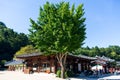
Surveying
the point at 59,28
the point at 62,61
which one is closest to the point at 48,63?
the point at 62,61

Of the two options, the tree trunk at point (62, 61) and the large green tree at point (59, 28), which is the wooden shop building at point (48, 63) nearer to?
the tree trunk at point (62, 61)

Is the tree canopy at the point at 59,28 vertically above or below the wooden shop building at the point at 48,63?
above

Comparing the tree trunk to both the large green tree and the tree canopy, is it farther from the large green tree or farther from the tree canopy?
the tree canopy

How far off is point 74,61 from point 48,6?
14990 millimetres

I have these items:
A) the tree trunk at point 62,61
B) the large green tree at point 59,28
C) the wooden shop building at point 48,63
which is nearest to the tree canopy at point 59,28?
the large green tree at point 59,28

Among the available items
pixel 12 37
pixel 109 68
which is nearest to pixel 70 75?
pixel 109 68

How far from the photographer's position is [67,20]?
3194 centimetres

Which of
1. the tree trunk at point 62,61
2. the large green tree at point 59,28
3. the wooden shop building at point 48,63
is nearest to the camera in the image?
the large green tree at point 59,28

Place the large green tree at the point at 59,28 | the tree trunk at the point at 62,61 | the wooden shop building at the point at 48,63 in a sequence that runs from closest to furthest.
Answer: the large green tree at the point at 59,28 → the tree trunk at the point at 62,61 → the wooden shop building at the point at 48,63

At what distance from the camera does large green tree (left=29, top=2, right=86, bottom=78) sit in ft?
103

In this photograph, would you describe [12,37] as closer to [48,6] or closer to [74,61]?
[74,61]

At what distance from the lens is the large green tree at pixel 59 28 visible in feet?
103

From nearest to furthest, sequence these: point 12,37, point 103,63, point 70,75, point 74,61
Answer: point 70,75
point 74,61
point 103,63
point 12,37

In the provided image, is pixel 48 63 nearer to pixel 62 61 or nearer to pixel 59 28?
pixel 62 61
